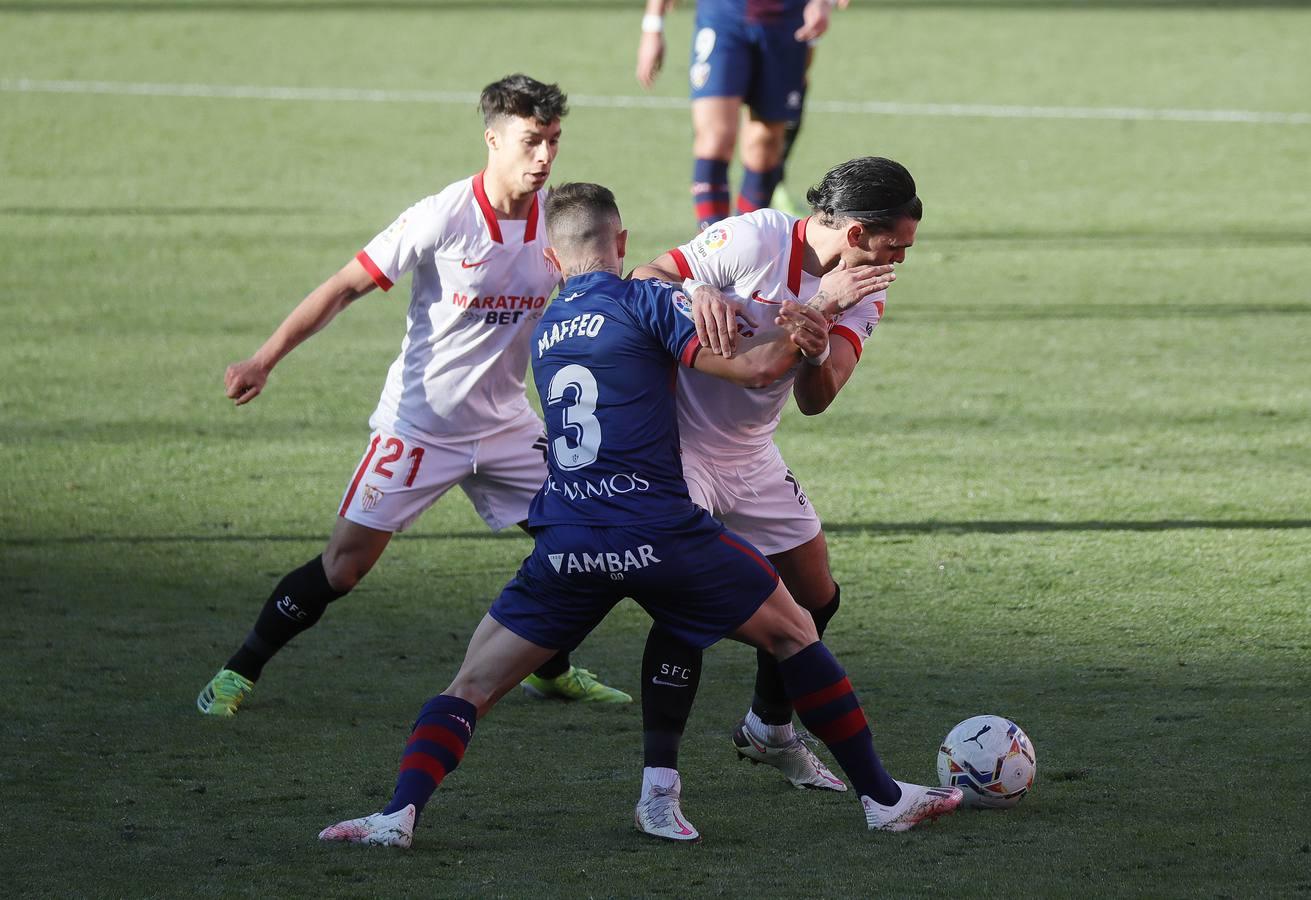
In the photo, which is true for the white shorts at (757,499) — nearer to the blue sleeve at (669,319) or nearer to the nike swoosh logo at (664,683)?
the nike swoosh logo at (664,683)

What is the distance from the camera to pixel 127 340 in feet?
33.8

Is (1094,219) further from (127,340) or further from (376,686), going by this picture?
(376,686)

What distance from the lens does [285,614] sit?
570 centimetres

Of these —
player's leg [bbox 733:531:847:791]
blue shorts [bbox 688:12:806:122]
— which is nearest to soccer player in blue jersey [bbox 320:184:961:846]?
player's leg [bbox 733:531:847:791]

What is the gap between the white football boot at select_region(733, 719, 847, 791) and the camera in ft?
16.4

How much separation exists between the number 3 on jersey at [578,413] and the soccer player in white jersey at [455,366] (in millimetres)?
1214

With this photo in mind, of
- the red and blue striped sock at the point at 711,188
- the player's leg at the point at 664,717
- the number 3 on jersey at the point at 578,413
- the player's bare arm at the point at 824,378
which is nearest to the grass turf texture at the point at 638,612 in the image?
the player's leg at the point at 664,717

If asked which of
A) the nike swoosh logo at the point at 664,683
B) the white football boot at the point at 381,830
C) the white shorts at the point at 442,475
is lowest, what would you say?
the white football boot at the point at 381,830

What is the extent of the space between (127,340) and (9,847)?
20.3ft

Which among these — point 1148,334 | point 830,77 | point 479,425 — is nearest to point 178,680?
point 479,425

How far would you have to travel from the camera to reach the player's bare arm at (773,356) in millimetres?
4258

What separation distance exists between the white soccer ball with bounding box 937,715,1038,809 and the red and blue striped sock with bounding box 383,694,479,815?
1.24m

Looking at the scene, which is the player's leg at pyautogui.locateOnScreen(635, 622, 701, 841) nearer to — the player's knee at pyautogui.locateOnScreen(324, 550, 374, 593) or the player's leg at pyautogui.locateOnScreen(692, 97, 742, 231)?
the player's knee at pyautogui.locateOnScreen(324, 550, 374, 593)

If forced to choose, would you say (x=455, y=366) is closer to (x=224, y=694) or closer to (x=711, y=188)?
(x=224, y=694)
